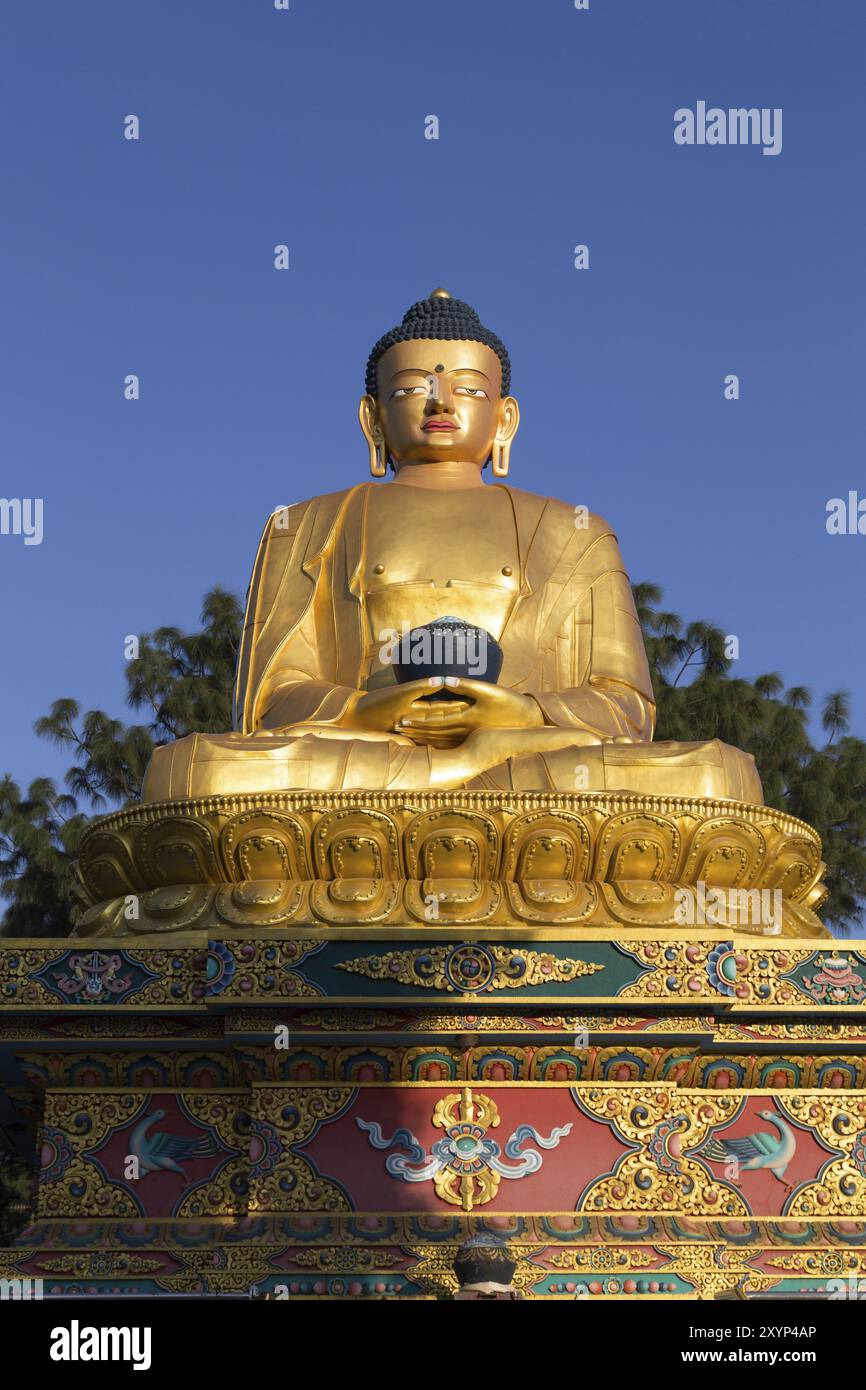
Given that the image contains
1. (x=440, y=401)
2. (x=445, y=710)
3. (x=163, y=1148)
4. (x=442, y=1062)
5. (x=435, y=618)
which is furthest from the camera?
(x=440, y=401)

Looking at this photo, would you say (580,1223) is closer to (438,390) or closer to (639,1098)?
(639,1098)

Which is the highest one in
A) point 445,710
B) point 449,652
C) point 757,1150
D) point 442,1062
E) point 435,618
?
point 435,618

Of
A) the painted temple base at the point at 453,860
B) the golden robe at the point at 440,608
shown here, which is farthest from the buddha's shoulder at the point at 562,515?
the painted temple base at the point at 453,860

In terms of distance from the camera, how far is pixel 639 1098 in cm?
618

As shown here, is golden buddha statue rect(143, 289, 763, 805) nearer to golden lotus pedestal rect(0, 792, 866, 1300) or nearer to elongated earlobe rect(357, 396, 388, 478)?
elongated earlobe rect(357, 396, 388, 478)

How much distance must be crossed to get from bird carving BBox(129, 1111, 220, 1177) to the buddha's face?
4038 millimetres

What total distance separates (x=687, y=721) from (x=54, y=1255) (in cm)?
906

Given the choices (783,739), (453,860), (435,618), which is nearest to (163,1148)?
(453,860)

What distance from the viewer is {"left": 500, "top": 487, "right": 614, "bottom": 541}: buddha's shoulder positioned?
8836mm

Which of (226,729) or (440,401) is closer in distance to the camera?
(440,401)

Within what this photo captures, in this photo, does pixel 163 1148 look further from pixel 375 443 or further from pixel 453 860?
pixel 375 443

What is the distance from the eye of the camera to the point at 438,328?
928cm

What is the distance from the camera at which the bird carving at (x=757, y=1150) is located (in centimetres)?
631

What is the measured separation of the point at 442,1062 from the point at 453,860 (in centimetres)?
74
